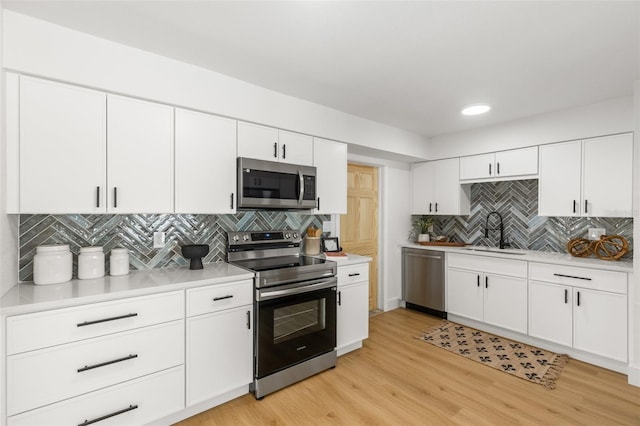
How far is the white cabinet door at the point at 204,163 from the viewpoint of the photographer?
2365 millimetres

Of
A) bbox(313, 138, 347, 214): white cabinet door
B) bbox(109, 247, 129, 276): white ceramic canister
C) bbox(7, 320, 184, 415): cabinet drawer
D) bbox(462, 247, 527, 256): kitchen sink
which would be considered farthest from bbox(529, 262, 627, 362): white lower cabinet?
bbox(109, 247, 129, 276): white ceramic canister

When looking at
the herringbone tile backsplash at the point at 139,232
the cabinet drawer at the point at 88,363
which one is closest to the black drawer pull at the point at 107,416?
the cabinet drawer at the point at 88,363

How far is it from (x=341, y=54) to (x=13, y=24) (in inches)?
76.3

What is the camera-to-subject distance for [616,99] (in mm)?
2992

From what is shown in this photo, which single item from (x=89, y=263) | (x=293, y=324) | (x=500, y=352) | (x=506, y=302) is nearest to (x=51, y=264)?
(x=89, y=263)

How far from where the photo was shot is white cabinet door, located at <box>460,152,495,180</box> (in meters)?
3.94

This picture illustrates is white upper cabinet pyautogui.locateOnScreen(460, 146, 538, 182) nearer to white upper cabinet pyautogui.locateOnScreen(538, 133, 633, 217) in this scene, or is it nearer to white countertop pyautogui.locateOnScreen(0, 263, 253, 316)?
white upper cabinet pyautogui.locateOnScreen(538, 133, 633, 217)

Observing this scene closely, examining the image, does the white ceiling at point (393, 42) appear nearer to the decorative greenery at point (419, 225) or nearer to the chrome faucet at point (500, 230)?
the chrome faucet at point (500, 230)

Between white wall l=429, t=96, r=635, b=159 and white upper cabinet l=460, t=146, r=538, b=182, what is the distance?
82 mm

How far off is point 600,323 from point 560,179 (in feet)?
4.86

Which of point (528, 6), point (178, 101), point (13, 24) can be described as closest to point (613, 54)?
point (528, 6)

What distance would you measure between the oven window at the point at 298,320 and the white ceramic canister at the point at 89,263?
1285mm

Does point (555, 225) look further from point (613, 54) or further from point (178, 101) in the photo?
point (178, 101)

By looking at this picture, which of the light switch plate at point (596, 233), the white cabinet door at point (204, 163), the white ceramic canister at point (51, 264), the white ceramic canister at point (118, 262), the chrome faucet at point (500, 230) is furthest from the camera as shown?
the chrome faucet at point (500, 230)
